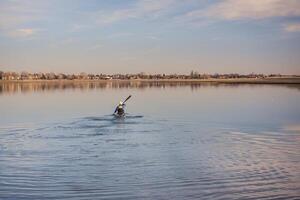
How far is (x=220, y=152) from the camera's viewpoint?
1435 centimetres

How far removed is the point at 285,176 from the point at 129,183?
3761 mm

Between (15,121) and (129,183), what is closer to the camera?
(129,183)

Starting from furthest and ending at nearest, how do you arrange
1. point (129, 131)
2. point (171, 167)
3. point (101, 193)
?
point (129, 131) < point (171, 167) < point (101, 193)

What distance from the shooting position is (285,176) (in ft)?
35.7

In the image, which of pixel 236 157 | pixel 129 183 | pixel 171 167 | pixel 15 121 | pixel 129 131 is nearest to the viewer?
pixel 129 183

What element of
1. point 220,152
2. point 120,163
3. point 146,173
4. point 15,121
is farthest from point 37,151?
point 15,121

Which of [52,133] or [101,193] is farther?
[52,133]

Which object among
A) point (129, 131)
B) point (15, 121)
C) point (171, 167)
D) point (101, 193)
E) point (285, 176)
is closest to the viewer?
point (101, 193)

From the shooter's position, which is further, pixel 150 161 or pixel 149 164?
pixel 150 161

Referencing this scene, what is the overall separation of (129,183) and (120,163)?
241cm

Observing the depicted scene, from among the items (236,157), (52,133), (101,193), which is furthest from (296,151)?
(52,133)

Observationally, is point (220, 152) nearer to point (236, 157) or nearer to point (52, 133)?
point (236, 157)

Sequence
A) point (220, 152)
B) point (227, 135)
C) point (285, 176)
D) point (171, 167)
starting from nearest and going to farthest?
point (285, 176)
point (171, 167)
point (220, 152)
point (227, 135)

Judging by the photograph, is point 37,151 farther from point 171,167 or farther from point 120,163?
point 171,167
